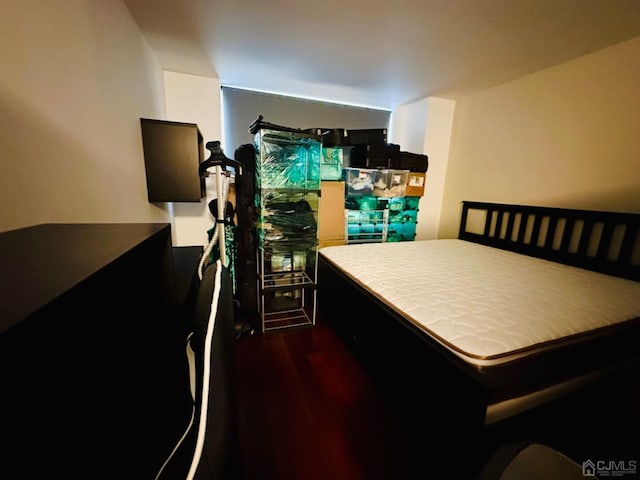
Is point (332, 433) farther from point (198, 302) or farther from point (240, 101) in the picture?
point (240, 101)

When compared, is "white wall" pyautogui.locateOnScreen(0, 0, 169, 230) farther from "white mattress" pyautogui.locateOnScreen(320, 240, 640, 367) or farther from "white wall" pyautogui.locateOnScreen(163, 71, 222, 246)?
"white mattress" pyautogui.locateOnScreen(320, 240, 640, 367)

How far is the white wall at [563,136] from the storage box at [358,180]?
1.15m

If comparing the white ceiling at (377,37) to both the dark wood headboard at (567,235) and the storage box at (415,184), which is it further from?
the dark wood headboard at (567,235)

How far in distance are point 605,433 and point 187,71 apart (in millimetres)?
3723

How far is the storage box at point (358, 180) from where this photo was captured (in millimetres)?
2680

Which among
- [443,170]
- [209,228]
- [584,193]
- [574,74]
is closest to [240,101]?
[209,228]

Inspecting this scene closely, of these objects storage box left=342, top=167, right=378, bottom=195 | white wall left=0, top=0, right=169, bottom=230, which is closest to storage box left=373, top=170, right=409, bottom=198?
storage box left=342, top=167, right=378, bottom=195

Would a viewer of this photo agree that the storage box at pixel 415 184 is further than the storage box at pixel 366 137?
Yes

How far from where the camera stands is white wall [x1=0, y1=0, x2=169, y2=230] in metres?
0.69

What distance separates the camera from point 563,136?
1989 millimetres

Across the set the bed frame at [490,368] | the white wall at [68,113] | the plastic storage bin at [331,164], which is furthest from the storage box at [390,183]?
the white wall at [68,113]

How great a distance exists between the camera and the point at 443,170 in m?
3.10

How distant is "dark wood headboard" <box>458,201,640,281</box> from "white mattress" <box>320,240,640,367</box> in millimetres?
180
